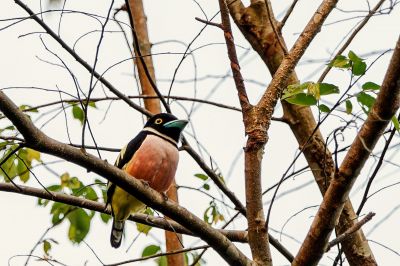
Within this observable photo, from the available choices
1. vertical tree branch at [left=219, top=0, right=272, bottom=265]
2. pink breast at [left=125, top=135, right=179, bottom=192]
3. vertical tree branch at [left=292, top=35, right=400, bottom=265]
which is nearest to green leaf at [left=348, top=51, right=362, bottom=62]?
vertical tree branch at [left=292, top=35, right=400, bottom=265]

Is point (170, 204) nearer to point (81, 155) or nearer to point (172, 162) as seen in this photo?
point (81, 155)

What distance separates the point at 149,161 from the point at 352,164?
2237 millimetres

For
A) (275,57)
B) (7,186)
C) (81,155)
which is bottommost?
(81,155)

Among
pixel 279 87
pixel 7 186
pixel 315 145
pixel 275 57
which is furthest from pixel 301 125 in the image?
pixel 7 186

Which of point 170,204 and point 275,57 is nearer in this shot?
point 170,204

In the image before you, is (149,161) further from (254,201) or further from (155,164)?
(254,201)

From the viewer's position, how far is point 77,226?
4.68 meters

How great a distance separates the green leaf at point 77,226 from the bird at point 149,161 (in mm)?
214

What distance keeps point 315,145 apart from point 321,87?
44.6 inches

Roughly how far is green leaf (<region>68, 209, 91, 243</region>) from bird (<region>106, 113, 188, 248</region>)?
214mm

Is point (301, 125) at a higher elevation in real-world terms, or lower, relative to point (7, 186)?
higher

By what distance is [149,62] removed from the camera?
5422mm

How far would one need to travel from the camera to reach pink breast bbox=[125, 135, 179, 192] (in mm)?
4715

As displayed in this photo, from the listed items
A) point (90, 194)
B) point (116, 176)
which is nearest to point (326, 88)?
point (116, 176)
